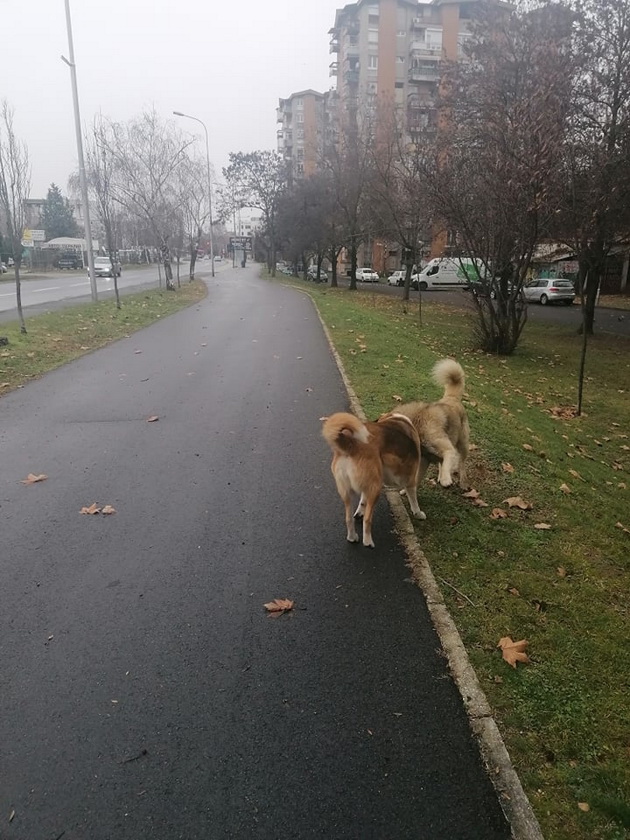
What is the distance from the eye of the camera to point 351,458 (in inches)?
151

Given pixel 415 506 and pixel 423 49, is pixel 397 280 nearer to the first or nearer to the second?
pixel 423 49

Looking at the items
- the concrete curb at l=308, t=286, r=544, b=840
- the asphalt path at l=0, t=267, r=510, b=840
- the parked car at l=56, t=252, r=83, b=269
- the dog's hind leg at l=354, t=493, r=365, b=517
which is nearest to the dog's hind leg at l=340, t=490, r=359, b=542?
the asphalt path at l=0, t=267, r=510, b=840

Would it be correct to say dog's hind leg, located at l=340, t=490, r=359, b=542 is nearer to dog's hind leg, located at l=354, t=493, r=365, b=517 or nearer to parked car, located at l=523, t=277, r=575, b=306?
dog's hind leg, located at l=354, t=493, r=365, b=517

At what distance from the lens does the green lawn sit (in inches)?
90.2

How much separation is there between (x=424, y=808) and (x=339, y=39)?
93.0m

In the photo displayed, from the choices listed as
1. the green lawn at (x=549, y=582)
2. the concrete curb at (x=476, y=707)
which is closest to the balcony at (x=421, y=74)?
the green lawn at (x=549, y=582)

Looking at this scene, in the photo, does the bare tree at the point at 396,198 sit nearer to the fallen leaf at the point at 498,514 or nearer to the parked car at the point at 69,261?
the fallen leaf at the point at 498,514

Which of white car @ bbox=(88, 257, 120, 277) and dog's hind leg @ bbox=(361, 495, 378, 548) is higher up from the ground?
white car @ bbox=(88, 257, 120, 277)

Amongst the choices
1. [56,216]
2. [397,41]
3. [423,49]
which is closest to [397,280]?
[423,49]

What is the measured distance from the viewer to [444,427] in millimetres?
4641

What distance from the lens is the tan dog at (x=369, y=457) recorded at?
12.4 ft

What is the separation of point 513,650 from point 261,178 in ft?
186

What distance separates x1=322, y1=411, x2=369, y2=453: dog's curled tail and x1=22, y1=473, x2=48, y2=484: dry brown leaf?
3130mm

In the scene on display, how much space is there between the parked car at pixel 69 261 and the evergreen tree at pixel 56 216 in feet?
78.9
